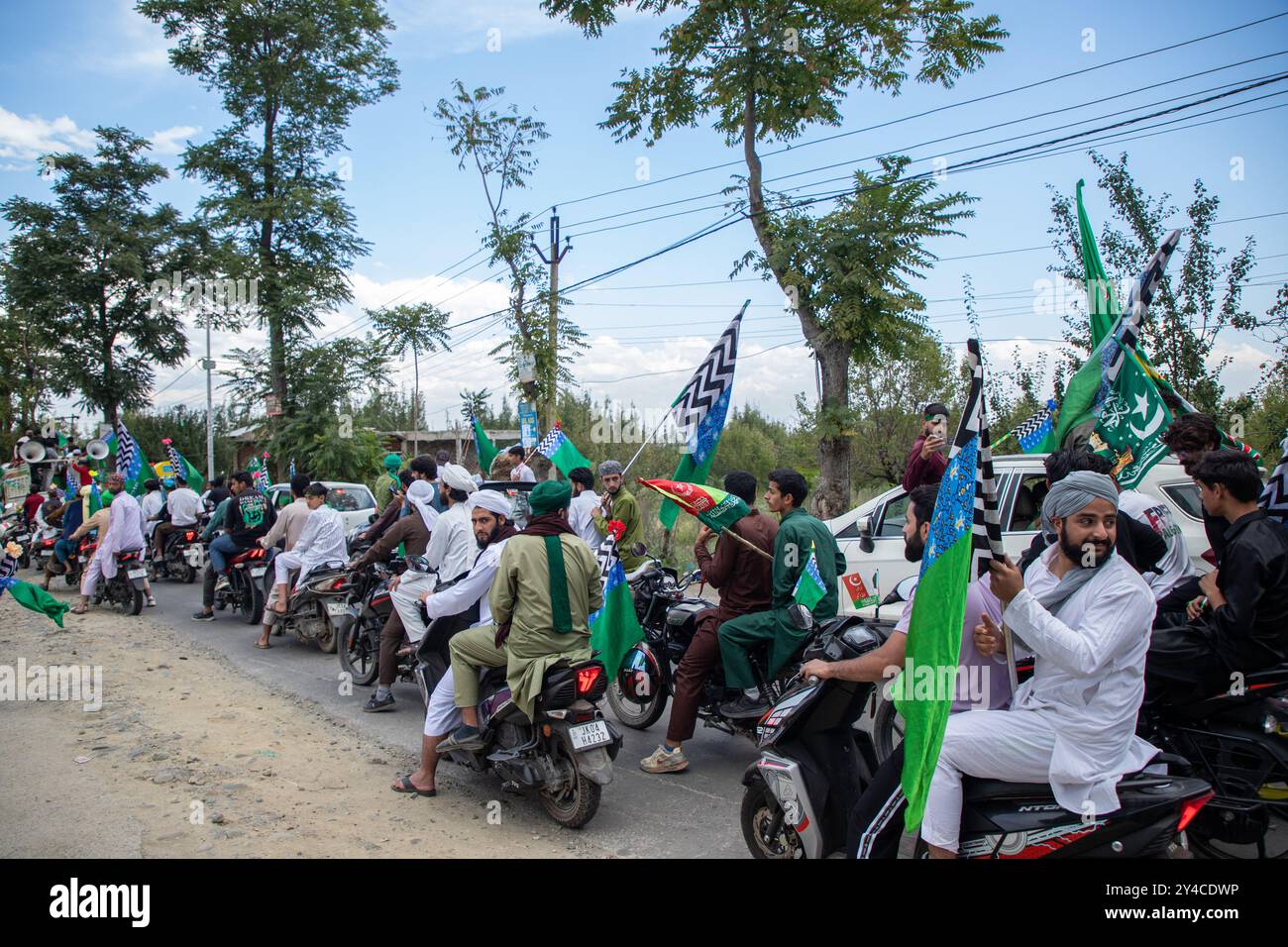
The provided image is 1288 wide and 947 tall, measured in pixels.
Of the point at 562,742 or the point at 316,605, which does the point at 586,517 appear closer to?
the point at 316,605

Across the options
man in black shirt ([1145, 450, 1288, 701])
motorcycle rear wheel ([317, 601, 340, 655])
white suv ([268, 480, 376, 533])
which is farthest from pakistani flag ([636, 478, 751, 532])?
white suv ([268, 480, 376, 533])

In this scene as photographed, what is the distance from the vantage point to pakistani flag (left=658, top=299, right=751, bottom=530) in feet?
23.6

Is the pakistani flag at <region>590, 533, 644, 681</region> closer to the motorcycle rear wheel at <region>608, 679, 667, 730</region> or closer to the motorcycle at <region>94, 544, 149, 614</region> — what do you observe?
the motorcycle rear wheel at <region>608, 679, 667, 730</region>

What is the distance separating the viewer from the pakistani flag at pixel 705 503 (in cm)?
536

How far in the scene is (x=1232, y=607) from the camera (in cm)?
370

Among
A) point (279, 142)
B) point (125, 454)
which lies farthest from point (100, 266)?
point (125, 454)

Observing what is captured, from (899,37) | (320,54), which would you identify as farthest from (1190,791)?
(320,54)

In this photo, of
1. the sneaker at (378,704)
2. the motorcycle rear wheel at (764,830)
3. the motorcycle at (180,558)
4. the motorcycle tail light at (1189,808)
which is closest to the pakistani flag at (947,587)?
the motorcycle tail light at (1189,808)

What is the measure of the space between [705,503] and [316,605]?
551cm

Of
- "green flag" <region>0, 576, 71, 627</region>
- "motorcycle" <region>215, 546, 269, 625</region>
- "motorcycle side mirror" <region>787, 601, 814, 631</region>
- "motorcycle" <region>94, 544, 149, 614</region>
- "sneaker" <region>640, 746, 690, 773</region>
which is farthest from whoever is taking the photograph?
"motorcycle" <region>94, 544, 149, 614</region>

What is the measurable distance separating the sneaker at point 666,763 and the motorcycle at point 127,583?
8.75 metres

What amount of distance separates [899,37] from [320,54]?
2197 cm

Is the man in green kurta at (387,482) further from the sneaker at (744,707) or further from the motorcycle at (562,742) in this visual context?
the sneaker at (744,707)

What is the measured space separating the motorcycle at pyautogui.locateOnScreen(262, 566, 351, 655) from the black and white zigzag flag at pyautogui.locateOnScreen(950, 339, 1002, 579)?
701cm
